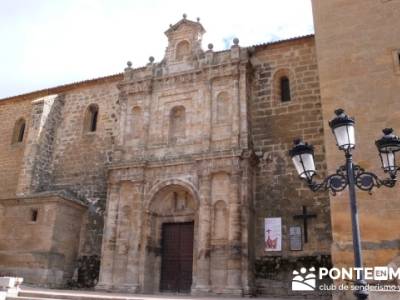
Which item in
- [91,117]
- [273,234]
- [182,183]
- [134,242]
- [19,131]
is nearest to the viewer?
[273,234]

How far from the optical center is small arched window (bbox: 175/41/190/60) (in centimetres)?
1440

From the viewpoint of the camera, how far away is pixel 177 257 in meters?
12.6

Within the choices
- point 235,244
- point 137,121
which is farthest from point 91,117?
point 235,244

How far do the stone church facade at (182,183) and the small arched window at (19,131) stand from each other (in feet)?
7.27

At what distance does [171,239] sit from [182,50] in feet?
21.4

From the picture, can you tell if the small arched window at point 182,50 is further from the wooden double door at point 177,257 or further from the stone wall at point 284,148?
the wooden double door at point 177,257

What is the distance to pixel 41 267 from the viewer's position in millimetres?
12523

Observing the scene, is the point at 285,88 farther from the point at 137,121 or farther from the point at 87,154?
the point at 87,154

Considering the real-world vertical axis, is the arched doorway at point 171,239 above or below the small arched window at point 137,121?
below

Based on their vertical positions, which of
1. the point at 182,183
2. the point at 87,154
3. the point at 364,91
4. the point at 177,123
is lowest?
the point at 182,183

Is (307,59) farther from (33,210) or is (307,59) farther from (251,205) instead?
(33,210)

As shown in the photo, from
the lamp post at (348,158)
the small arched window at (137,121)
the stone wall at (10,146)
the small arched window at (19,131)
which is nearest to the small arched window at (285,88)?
the small arched window at (137,121)

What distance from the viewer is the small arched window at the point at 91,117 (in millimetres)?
15930

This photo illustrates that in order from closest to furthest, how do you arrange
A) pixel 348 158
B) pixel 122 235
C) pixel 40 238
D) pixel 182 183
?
pixel 348 158, pixel 182 183, pixel 122 235, pixel 40 238
